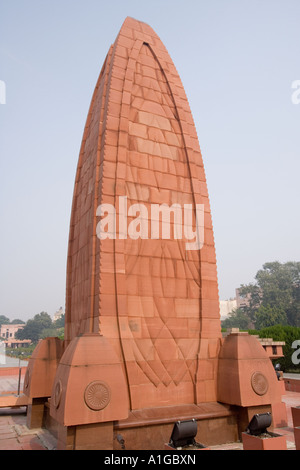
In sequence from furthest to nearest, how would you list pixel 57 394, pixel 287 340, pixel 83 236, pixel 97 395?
1. pixel 287 340
2. pixel 83 236
3. pixel 57 394
4. pixel 97 395

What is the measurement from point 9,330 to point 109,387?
162740mm

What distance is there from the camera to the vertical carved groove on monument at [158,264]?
8258 mm

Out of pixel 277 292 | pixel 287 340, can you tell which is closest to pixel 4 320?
pixel 277 292

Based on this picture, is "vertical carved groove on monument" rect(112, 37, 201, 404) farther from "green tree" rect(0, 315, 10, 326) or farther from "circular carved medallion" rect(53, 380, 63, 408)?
"green tree" rect(0, 315, 10, 326)

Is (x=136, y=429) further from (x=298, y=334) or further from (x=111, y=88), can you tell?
(x=298, y=334)

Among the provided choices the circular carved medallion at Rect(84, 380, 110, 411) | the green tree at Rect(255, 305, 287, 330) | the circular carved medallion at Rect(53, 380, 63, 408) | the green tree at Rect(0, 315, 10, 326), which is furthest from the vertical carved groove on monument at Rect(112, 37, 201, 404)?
the green tree at Rect(0, 315, 10, 326)

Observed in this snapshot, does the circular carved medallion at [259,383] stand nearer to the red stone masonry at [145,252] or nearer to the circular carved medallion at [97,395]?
the red stone masonry at [145,252]

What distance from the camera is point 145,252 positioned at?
29.2 feet

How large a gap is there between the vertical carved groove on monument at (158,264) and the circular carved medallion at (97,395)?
1200 mm

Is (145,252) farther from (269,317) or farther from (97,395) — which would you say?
(269,317)

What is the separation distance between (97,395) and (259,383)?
397 cm

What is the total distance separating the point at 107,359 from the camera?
6.90 m

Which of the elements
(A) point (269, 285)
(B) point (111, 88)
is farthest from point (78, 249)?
(A) point (269, 285)

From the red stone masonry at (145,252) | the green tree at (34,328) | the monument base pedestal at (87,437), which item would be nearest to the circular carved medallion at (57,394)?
the monument base pedestal at (87,437)
